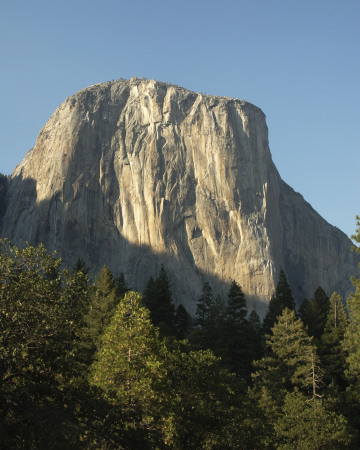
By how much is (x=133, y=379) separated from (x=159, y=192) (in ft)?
269

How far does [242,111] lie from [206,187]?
19.7 metres

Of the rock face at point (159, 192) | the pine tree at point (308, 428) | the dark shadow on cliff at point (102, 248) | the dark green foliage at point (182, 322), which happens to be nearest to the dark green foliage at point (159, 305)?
the dark green foliage at point (182, 322)

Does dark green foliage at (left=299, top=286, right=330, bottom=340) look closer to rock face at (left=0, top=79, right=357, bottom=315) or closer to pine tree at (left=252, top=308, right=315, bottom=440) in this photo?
pine tree at (left=252, top=308, right=315, bottom=440)

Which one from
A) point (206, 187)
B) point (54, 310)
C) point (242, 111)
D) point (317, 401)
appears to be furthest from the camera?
point (242, 111)

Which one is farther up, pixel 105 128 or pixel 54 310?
pixel 105 128

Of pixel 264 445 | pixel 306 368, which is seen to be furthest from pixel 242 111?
pixel 264 445

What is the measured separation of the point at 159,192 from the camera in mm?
102250

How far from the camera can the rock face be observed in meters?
97.5

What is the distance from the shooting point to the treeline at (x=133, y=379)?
1510cm

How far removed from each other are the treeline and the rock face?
54.4m

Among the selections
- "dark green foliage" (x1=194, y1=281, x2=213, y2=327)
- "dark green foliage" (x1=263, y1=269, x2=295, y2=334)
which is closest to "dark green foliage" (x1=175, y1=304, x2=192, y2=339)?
"dark green foliage" (x1=194, y1=281, x2=213, y2=327)

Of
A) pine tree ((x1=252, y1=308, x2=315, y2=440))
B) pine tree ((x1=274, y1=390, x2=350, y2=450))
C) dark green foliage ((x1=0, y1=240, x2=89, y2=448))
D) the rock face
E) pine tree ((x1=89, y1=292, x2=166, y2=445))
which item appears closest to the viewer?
dark green foliage ((x1=0, y1=240, x2=89, y2=448))

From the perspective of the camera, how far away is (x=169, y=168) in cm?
10531

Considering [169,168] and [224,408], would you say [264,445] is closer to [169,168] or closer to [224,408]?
[224,408]
